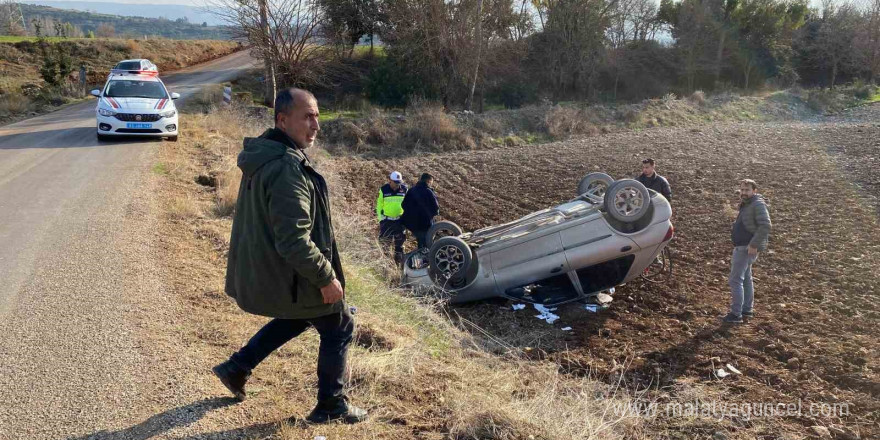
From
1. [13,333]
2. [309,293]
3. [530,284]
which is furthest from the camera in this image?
[530,284]

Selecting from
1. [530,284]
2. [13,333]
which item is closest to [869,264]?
[530,284]

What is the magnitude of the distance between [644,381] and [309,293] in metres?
3.98

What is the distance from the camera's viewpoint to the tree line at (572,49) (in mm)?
28703

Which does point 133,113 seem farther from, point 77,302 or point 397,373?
point 397,373

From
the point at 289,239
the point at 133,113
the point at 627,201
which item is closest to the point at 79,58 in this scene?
the point at 133,113

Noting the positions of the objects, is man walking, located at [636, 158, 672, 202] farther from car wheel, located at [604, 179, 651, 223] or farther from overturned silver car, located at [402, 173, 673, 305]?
car wheel, located at [604, 179, 651, 223]

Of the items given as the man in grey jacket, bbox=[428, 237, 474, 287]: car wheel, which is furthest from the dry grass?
the man in grey jacket

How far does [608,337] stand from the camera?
6.90 meters

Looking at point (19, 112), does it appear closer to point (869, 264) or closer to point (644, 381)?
point (644, 381)

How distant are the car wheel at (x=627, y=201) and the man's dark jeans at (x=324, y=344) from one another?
15.1ft

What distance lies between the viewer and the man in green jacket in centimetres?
298

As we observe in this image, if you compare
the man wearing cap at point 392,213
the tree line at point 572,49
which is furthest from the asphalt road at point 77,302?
the tree line at point 572,49

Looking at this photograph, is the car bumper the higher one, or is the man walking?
the car bumper

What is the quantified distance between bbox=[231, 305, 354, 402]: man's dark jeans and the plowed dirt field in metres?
2.70
